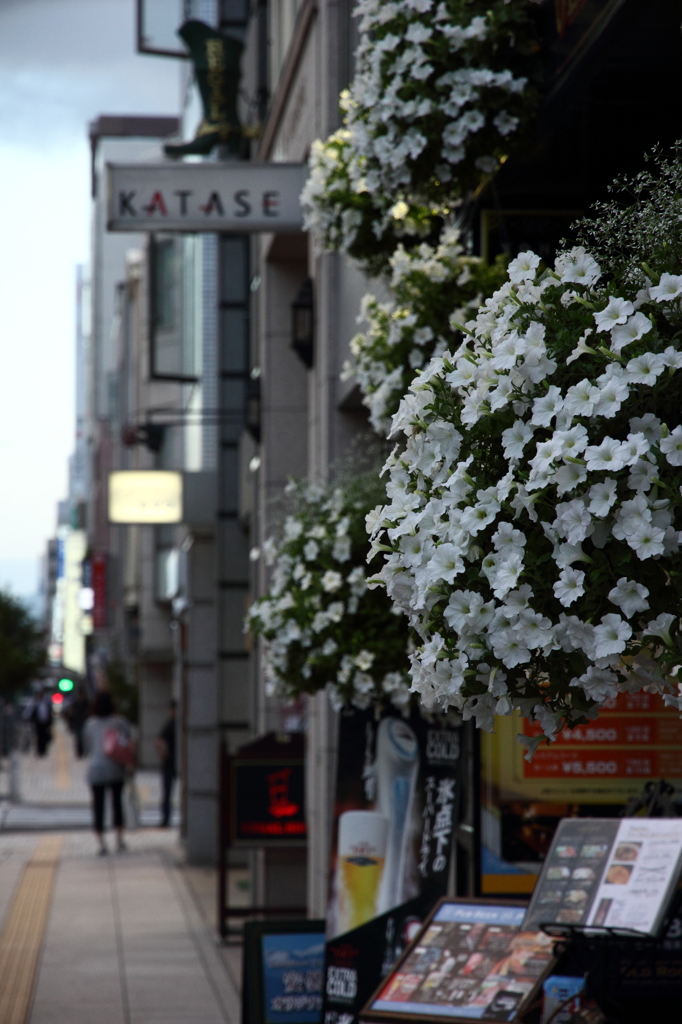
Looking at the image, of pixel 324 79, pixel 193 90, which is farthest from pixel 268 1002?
pixel 193 90

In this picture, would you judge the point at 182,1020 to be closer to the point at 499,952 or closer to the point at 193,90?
the point at 499,952

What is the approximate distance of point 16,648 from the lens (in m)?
37.0

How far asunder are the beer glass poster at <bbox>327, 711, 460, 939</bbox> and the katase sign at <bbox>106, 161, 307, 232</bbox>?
3.43m

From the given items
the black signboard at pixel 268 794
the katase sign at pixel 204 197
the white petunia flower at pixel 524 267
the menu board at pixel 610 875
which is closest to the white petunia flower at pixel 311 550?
the menu board at pixel 610 875

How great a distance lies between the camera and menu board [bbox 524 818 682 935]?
4.38 meters

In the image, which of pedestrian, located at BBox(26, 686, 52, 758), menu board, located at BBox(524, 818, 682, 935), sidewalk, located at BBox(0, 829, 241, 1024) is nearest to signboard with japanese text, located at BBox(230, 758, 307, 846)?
sidewalk, located at BBox(0, 829, 241, 1024)

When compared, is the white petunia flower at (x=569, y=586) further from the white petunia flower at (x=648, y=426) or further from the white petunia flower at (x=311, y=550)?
the white petunia flower at (x=311, y=550)

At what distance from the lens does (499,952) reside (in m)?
4.73

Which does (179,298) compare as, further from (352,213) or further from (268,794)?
(352,213)

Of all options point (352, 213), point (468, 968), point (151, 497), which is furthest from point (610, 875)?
point (151, 497)

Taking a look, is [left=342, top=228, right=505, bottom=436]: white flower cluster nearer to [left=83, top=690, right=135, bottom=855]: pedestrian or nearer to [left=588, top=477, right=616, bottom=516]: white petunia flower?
[left=588, top=477, right=616, bottom=516]: white petunia flower

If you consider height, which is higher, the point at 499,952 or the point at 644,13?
the point at 644,13

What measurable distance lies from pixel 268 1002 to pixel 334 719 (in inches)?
109

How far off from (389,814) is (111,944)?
5172 mm
